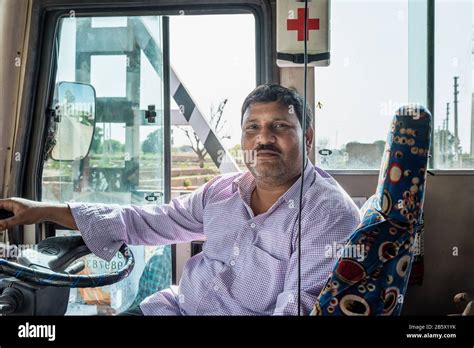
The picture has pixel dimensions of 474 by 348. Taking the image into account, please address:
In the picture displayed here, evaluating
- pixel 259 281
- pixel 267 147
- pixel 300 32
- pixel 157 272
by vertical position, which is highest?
pixel 300 32

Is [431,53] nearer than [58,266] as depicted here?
No

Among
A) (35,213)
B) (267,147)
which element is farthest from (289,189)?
(35,213)

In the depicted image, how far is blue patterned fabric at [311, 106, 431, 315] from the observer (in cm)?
Result: 83

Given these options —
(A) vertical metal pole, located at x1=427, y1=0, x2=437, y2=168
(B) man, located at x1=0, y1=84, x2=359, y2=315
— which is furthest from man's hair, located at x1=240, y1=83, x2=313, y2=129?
(A) vertical metal pole, located at x1=427, y1=0, x2=437, y2=168

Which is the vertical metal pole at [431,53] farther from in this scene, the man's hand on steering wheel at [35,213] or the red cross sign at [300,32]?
the man's hand on steering wheel at [35,213]

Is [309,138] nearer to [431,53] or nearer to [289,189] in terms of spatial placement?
[289,189]

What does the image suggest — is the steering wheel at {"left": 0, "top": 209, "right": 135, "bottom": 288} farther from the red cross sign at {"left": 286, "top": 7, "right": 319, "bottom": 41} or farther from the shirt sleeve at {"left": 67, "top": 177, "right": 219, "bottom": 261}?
the red cross sign at {"left": 286, "top": 7, "right": 319, "bottom": 41}

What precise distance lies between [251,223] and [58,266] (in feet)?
1.73

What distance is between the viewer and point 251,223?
1.19m

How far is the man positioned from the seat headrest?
22 centimetres

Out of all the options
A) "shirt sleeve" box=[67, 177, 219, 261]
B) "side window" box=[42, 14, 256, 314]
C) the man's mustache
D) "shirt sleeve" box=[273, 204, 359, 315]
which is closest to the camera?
"shirt sleeve" box=[273, 204, 359, 315]

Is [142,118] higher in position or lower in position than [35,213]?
higher

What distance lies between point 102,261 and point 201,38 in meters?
0.75

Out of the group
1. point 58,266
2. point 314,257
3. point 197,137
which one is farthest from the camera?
point 197,137
